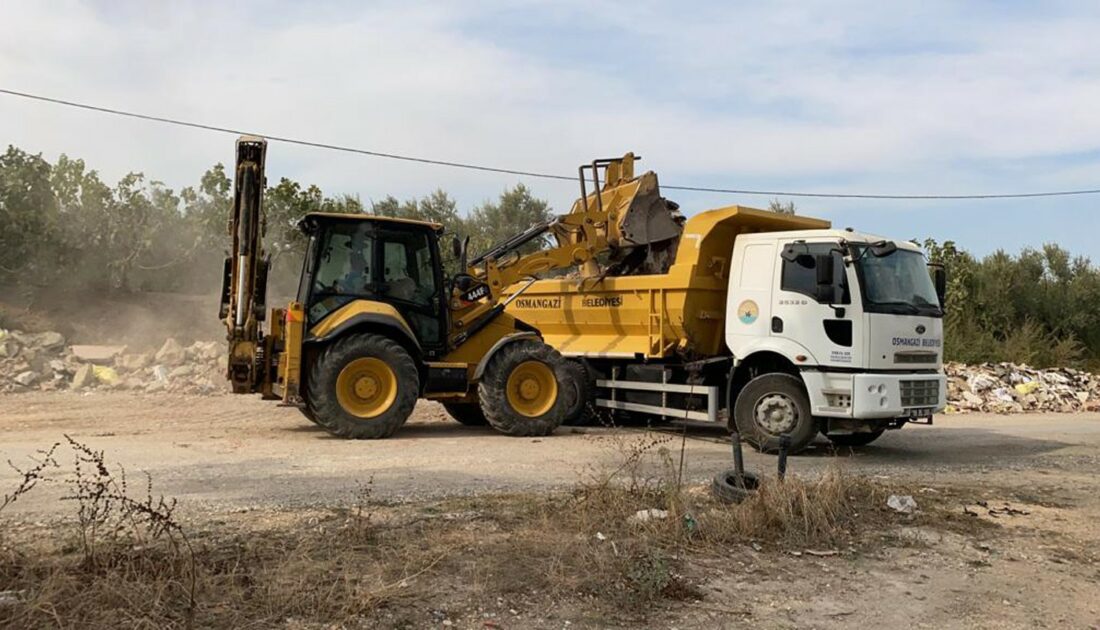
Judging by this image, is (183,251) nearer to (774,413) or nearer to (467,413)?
(467,413)

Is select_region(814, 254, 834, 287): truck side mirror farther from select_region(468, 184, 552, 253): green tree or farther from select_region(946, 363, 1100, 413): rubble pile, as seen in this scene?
select_region(468, 184, 552, 253): green tree

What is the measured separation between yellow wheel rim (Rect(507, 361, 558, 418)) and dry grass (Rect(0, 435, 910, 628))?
16.2ft

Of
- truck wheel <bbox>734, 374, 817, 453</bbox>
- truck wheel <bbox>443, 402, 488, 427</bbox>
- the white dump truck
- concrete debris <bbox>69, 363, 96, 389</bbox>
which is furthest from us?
concrete debris <bbox>69, 363, 96, 389</bbox>

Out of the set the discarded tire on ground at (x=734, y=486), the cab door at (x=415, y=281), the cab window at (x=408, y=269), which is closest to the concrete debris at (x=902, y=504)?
the discarded tire on ground at (x=734, y=486)

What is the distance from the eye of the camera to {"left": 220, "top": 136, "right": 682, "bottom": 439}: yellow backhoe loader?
33.7 ft

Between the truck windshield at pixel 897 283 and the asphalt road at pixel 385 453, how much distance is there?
1750 mm

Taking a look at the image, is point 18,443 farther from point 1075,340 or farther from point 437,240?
point 1075,340

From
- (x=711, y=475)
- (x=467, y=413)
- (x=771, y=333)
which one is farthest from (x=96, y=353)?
(x=711, y=475)

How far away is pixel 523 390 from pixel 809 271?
402cm

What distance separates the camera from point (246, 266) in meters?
10.1

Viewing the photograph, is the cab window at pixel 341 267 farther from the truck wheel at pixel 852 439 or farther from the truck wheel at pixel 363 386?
the truck wheel at pixel 852 439

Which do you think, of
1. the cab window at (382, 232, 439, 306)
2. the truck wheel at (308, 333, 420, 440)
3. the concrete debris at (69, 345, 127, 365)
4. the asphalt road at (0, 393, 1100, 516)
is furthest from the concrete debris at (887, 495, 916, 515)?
the concrete debris at (69, 345, 127, 365)

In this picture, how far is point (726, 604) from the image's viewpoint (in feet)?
14.9

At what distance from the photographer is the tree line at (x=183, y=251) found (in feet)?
69.8
